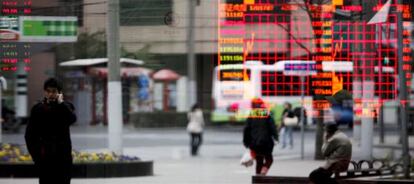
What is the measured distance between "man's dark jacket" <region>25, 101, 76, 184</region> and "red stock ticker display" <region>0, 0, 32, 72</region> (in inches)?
110

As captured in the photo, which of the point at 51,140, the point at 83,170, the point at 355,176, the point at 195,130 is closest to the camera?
the point at 51,140

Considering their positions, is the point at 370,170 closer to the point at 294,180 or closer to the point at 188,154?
the point at 294,180

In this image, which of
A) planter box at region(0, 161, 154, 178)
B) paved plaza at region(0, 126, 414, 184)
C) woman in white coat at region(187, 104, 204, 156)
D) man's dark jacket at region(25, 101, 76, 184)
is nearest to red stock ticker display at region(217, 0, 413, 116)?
man's dark jacket at region(25, 101, 76, 184)

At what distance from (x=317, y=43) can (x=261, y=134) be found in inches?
137

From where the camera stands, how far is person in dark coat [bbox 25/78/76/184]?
9102 mm

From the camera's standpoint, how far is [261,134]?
47.9 ft

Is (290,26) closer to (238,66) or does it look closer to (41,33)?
(238,66)

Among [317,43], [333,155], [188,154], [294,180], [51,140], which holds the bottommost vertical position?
[188,154]

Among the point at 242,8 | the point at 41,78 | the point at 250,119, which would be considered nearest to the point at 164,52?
the point at 250,119

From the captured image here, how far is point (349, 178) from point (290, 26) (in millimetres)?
2152

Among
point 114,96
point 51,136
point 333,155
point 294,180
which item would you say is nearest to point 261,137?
point 294,180

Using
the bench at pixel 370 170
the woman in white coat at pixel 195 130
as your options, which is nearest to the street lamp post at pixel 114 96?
the bench at pixel 370 170

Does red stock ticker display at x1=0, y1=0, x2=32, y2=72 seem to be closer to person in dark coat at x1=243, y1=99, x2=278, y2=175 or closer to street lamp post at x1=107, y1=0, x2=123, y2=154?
street lamp post at x1=107, y1=0, x2=123, y2=154

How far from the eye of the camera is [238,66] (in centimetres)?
1127
